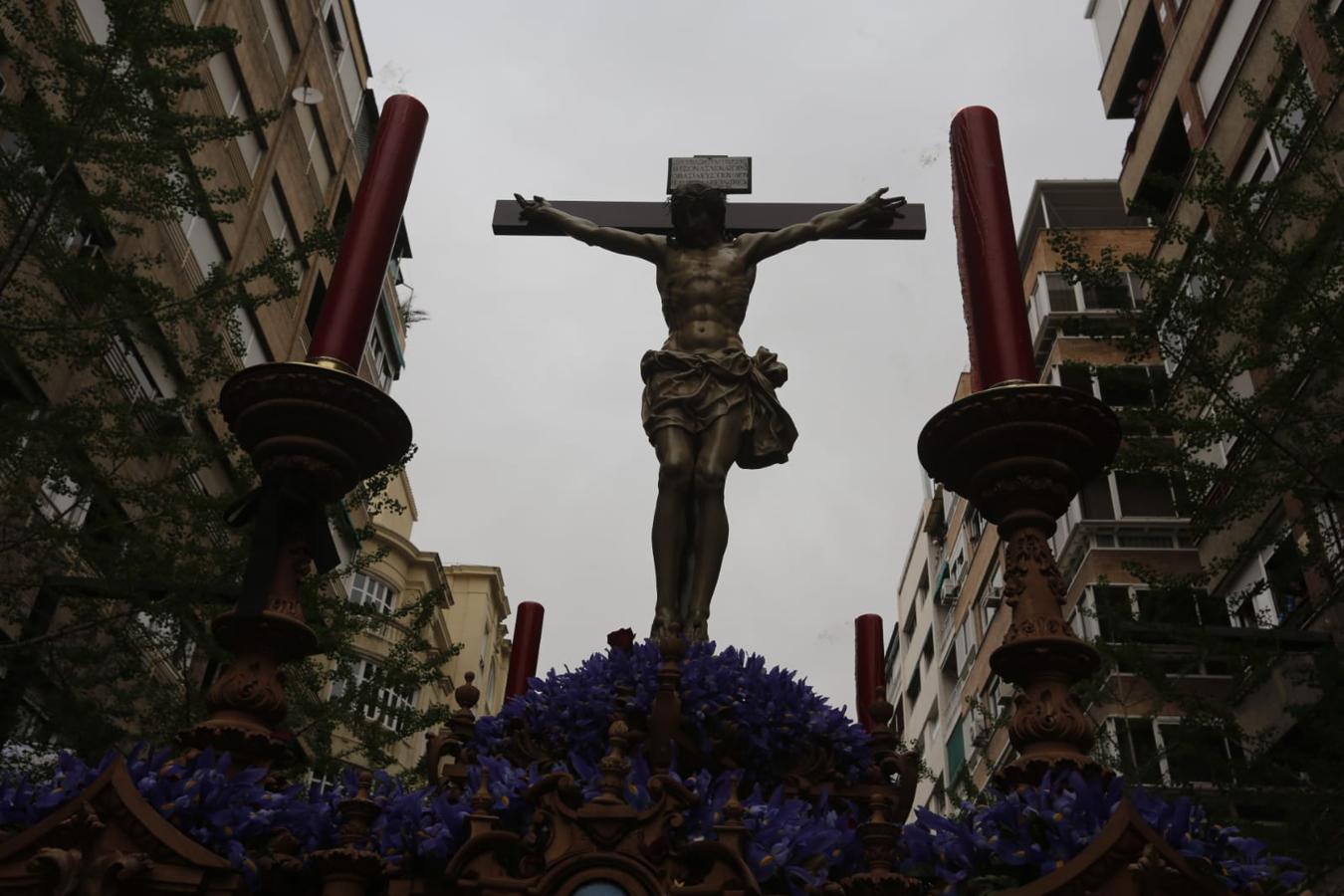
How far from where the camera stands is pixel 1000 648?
3.57 meters

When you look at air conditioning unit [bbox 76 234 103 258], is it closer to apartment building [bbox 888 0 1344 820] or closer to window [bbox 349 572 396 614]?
apartment building [bbox 888 0 1344 820]

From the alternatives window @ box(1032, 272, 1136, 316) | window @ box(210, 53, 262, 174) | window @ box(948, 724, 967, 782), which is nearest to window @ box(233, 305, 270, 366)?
window @ box(210, 53, 262, 174)

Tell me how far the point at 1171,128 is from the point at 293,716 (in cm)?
2050

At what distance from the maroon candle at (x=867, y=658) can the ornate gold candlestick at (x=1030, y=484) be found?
5.07 feet

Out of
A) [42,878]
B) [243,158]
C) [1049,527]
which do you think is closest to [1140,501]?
[243,158]

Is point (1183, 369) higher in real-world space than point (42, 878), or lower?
higher

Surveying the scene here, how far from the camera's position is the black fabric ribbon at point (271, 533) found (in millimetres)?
3521

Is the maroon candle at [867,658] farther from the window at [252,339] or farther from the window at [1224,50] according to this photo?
the window at [252,339]

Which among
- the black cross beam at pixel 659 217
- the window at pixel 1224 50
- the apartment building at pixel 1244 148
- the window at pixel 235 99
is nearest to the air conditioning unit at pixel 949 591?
the apartment building at pixel 1244 148

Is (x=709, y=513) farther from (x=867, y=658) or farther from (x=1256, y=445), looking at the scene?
(x=1256, y=445)

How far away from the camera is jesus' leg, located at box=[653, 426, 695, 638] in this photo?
508cm

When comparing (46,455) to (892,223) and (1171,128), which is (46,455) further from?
(1171,128)

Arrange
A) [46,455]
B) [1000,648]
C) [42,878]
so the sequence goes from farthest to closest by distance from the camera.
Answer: [46,455], [1000,648], [42,878]

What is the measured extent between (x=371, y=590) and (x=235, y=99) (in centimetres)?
1687
